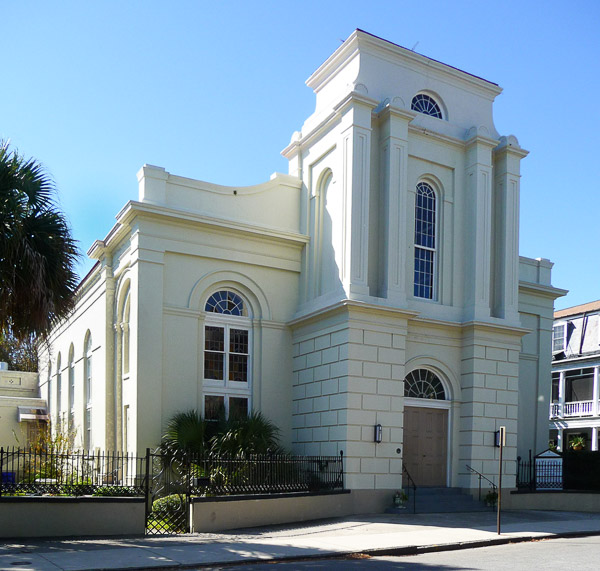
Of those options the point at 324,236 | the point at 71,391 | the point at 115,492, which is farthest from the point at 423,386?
the point at 71,391

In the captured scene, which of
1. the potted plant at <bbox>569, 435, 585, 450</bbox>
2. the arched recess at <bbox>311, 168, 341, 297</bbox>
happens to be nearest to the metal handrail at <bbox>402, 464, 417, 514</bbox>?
the arched recess at <bbox>311, 168, 341, 297</bbox>

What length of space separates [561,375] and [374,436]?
80.4 feet

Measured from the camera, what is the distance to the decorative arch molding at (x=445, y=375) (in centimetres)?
2097

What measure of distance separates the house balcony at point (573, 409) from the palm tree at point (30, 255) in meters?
31.0

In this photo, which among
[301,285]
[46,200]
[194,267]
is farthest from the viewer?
[301,285]

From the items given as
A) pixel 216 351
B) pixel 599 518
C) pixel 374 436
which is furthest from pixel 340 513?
pixel 599 518

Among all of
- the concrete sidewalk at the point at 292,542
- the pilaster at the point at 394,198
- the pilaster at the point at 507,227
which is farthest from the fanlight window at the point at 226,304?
the pilaster at the point at 507,227

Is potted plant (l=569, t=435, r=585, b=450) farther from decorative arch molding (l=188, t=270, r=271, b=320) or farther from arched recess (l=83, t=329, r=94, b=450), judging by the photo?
arched recess (l=83, t=329, r=94, b=450)

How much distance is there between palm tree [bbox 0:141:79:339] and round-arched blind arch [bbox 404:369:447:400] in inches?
392

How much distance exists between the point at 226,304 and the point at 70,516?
856 cm

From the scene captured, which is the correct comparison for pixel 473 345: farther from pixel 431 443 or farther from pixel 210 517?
pixel 210 517

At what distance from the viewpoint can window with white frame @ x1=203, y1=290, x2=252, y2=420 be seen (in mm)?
20688

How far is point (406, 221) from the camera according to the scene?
20.9 m

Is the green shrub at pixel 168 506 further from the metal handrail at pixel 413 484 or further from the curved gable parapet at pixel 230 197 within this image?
the curved gable parapet at pixel 230 197
